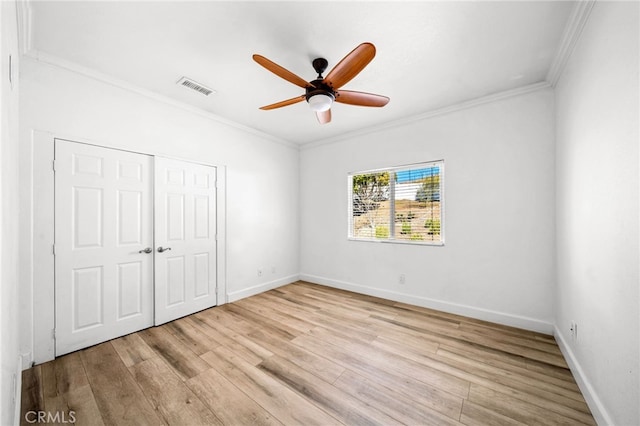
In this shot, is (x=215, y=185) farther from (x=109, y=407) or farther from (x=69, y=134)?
(x=109, y=407)

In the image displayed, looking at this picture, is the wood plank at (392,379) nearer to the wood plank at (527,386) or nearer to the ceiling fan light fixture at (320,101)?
the wood plank at (527,386)

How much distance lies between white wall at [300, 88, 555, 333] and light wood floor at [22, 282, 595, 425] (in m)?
0.45

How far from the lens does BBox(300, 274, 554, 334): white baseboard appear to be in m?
2.84

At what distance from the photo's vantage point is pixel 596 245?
1709mm

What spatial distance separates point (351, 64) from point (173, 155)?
2609mm

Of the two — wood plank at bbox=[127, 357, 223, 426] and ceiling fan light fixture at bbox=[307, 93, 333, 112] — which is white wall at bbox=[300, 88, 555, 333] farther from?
wood plank at bbox=[127, 357, 223, 426]

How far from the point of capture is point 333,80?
203 cm

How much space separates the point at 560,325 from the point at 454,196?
175 centimetres

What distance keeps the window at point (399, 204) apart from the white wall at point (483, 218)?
0.13 meters

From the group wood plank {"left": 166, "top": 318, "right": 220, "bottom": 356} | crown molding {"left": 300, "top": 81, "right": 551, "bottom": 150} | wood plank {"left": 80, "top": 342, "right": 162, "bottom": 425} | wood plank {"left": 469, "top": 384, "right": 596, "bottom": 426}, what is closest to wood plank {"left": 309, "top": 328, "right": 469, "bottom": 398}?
wood plank {"left": 469, "top": 384, "right": 596, "bottom": 426}

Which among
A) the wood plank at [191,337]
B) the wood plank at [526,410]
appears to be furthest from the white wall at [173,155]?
the wood plank at [526,410]

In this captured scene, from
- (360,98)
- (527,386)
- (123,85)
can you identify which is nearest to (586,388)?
(527,386)

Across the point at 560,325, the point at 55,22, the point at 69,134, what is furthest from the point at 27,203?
the point at 560,325

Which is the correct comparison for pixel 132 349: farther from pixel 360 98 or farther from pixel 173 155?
pixel 360 98
